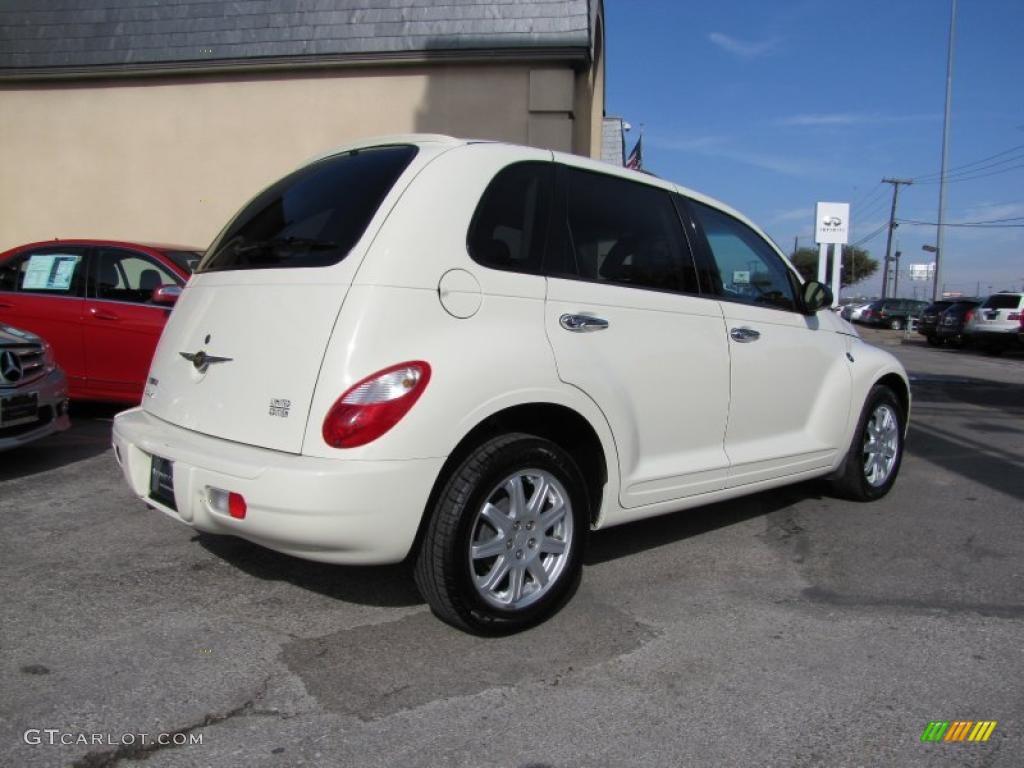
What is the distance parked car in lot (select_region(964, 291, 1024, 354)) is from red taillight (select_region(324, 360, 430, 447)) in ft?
73.2

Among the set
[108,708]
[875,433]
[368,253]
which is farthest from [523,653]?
[875,433]

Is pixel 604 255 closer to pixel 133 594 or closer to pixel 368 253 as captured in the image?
pixel 368 253

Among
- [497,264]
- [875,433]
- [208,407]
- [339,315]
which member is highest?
[497,264]

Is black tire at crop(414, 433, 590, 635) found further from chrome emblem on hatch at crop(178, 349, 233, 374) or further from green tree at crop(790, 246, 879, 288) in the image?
green tree at crop(790, 246, 879, 288)

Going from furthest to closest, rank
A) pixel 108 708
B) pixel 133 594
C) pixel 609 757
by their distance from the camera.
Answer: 1. pixel 133 594
2. pixel 108 708
3. pixel 609 757

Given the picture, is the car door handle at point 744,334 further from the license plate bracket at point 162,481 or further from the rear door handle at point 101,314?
the rear door handle at point 101,314

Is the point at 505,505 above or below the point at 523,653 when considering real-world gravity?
above

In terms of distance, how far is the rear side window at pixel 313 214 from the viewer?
9.79ft

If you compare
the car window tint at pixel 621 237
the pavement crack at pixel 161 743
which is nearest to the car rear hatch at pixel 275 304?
the car window tint at pixel 621 237

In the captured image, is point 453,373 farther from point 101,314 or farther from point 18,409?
point 101,314

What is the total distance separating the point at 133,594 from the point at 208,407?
3.17ft

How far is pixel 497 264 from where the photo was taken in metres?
3.03

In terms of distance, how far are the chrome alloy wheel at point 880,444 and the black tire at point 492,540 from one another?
103 inches

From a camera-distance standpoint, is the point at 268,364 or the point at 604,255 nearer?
the point at 268,364
